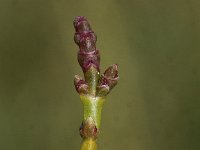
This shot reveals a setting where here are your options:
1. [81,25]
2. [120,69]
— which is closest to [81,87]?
[81,25]

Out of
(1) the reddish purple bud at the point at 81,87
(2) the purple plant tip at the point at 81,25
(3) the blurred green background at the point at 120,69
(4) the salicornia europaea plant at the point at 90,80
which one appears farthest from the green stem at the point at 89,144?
(3) the blurred green background at the point at 120,69

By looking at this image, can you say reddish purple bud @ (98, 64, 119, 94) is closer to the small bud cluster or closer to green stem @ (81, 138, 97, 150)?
the small bud cluster

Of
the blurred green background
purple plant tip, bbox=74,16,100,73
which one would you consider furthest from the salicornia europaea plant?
the blurred green background

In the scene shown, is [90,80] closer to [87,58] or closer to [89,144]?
[87,58]

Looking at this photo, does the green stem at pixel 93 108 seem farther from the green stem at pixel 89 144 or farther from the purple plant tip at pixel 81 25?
the purple plant tip at pixel 81 25
